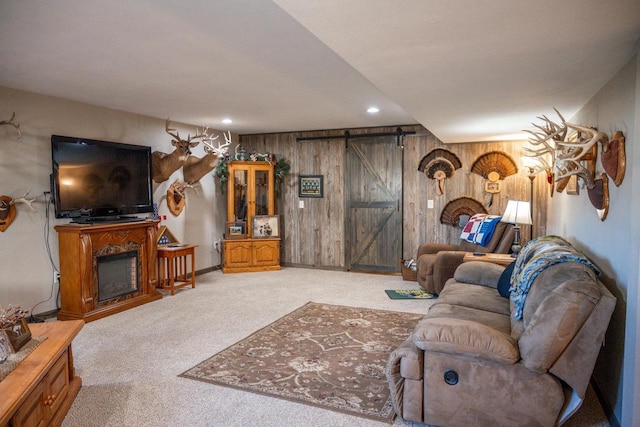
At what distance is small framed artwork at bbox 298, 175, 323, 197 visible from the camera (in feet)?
23.7

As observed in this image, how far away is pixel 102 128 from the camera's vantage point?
5066 millimetres

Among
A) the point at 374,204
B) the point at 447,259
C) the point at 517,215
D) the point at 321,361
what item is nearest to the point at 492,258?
the point at 447,259

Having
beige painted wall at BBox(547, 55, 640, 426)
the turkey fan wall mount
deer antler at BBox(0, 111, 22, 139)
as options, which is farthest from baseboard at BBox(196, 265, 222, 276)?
beige painted wall at BBox(547, 55, 640, 426)

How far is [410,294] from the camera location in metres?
5.40

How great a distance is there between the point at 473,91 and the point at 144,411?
3.09 metres

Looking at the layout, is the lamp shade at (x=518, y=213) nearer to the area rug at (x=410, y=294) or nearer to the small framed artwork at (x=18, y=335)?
the area rug at (x=410, y=294)

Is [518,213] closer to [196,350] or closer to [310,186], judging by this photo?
[310,186]

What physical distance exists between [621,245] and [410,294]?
124 inches

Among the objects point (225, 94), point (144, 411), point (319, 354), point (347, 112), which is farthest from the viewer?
point (347, 112)

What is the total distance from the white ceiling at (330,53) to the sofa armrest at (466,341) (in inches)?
57.6

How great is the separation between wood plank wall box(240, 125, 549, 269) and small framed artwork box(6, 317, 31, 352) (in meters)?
5.06

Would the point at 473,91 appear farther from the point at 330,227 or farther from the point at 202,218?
the point at 202,218

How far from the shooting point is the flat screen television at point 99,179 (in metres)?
4.48

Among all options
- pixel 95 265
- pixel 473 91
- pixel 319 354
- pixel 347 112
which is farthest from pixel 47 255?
pixel 473 91
